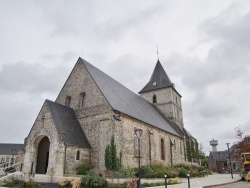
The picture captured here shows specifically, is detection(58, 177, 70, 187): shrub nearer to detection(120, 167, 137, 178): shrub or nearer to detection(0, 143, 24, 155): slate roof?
detection(120, 167, 137, 178): shrub

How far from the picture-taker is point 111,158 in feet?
53.7

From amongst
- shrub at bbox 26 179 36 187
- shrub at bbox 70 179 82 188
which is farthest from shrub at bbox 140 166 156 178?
shrub at bbox 26 179 36 187

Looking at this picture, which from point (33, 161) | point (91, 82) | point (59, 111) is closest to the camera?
point (33, 161)

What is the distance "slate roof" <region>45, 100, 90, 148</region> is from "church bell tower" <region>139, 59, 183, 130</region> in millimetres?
18184

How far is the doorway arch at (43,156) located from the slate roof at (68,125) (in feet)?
6.19

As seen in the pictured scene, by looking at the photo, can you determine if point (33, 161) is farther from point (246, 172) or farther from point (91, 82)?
point (246, 172)

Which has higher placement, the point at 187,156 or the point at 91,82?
the point at 91,82

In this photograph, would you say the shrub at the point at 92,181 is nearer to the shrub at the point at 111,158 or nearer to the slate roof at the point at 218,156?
the shrub at the point at 111,158

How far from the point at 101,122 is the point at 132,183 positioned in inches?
287

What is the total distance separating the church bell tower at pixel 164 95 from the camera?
113ft

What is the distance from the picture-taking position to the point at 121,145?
17.7 meters

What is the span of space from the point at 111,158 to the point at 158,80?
23054 millimetres

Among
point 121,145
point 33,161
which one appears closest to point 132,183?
point 121,145

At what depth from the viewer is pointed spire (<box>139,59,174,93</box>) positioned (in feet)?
119
